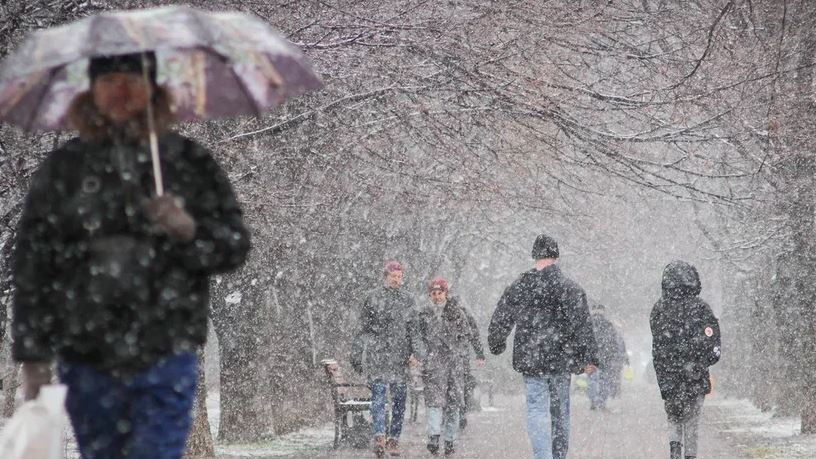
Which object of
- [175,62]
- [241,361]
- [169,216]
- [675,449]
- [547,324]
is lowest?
[675,449]

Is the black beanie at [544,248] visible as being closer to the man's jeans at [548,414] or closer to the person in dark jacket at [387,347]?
the man's jeans at [548,414]

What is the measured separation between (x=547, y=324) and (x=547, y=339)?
0.17 m

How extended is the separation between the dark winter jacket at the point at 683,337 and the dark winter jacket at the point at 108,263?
309 inches

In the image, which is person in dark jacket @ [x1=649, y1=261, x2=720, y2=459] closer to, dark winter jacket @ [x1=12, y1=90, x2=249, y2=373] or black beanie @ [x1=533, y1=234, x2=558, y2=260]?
black beanie @ [x1=533, y1=234, x2=558, y2=260]

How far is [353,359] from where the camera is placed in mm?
15438

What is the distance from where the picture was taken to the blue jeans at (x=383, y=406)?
15.2 metres

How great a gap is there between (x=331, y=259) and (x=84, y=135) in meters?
17.6

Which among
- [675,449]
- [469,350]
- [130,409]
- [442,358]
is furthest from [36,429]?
[469,350]

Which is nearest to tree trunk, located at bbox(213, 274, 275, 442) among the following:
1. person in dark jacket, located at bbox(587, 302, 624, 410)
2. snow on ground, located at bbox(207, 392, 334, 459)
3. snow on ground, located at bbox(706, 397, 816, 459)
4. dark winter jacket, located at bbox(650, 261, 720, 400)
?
snow on ground, located at bbox(207, 392, 334, 459)

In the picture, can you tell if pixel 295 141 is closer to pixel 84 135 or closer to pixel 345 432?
pixel 345 432

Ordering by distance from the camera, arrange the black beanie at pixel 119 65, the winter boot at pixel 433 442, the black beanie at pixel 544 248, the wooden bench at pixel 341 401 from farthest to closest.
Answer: the wooden bench at pixel 341 401, the winter boot at pixel 433 442, the black beanie at pixel 544 248, the black beanie at pixel 119 65

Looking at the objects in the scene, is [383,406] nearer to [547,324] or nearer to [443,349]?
[443,349]

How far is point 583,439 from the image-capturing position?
18953 millimetres

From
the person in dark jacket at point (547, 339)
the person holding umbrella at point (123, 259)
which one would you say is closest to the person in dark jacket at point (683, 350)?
the person in dark jacket at point (547, 339)
